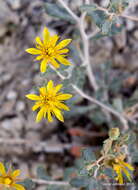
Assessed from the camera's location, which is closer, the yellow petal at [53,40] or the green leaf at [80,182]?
the yellow petal at [53,40]

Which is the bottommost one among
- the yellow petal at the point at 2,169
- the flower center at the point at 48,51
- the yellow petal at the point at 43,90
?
the yellow petal at the point at 2,169

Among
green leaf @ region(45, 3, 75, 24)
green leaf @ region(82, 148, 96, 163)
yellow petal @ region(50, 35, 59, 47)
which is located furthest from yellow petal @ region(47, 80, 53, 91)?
green leaf @ region(45, 3, 75, 24)

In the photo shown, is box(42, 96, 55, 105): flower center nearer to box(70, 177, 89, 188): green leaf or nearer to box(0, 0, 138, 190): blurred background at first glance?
box(70, 177, 89, 188): green leaf

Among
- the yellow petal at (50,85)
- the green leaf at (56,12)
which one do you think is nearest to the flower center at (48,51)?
the yellow petal at (50,85)

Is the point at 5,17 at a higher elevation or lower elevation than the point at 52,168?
higher

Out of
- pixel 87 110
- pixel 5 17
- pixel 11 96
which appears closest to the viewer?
pixel 87 110

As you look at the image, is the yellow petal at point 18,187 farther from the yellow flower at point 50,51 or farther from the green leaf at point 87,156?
the yellow flower at point 50,51

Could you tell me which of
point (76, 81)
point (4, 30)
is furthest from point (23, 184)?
point (4, 30)

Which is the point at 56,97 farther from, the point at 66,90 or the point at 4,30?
the point at 4,30
